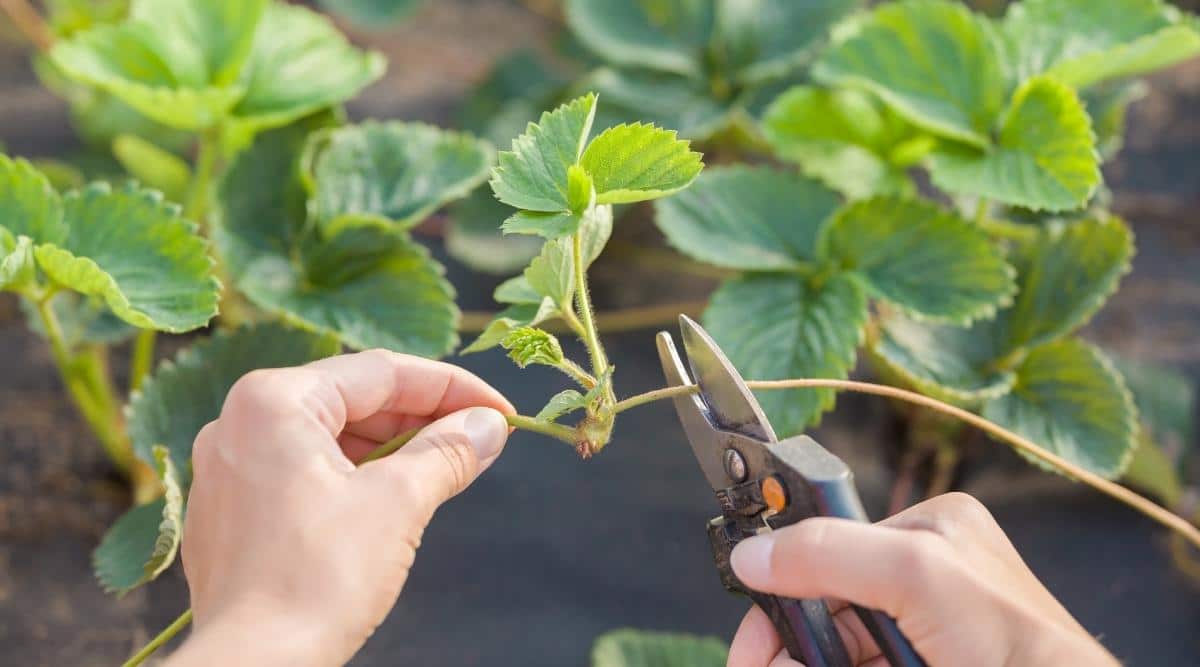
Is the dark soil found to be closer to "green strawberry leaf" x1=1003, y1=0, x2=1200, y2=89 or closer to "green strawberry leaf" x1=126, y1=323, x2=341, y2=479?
"green strawberry leaf" x1=126, y1=323, x2=341, y2=479

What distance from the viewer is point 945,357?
1.08m

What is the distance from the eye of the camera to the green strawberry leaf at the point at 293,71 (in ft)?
3.53

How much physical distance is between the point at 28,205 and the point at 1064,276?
0.95 meters

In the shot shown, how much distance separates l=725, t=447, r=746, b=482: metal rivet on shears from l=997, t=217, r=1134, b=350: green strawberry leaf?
448 mm

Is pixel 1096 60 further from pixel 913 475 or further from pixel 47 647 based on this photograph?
pixel 47 647

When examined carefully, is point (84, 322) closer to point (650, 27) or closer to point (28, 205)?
point (28, 205)

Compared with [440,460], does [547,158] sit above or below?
above

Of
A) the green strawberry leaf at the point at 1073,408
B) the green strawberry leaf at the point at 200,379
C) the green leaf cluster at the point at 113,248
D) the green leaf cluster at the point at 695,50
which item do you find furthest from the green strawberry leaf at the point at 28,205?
the green strawberry leaf at the point at 1073,408

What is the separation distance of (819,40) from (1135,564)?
0.69 metres

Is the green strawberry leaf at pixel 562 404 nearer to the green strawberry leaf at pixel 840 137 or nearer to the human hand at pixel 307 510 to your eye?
the human hand at pixel 307 510

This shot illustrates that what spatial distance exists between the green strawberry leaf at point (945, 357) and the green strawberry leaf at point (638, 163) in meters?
0.40

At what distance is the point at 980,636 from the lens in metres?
0.65

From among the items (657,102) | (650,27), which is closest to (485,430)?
(657,102)

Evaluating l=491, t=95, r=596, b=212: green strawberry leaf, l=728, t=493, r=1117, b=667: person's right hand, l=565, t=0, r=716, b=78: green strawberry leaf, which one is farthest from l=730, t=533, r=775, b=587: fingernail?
l=565, t=0, r=716, b=78: green strawberry leaf
